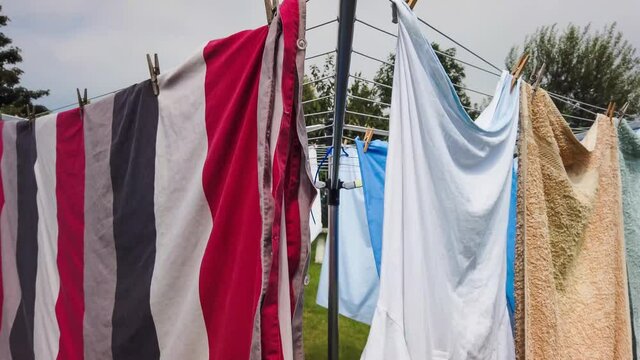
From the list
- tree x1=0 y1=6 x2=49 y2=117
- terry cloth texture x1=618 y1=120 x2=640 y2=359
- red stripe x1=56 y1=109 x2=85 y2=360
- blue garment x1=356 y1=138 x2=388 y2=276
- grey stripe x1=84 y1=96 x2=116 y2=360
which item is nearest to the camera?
grey stripe x1=84 y1=96 x2=116 y2=360

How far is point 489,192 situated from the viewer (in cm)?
93

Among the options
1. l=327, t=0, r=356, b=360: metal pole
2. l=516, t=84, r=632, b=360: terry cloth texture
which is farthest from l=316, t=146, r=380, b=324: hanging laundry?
l=516, t=84, r=632, b=360: terry cloth texture

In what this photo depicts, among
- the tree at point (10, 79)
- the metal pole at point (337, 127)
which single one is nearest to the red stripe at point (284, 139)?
the metal pole at point (337, 127)

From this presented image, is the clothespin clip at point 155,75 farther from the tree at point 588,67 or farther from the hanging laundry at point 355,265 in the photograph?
the tree at point 588,67

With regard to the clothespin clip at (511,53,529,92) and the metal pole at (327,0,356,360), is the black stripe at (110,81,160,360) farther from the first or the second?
the clothespin clip at (511,53,529,92)

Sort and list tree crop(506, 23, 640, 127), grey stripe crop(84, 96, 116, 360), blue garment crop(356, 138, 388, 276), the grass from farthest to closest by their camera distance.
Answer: tree crop(506, 23, 640, 127), the grass, blue garment crop(356, 138, 388, 276), grey stripe crop(84, 96, 116, 360)

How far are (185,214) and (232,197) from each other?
5.8 inches

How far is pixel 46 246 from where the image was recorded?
125cm

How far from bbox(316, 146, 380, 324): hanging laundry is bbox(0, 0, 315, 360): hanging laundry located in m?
1.20

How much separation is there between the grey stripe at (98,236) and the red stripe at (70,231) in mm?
46

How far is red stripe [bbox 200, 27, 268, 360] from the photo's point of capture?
2.37 ft

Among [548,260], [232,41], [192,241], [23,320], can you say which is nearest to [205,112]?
[232,41]

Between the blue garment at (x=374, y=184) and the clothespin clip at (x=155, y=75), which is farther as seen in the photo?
the blue garment at (x=374, y=184)

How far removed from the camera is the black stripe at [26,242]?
4.28ft
